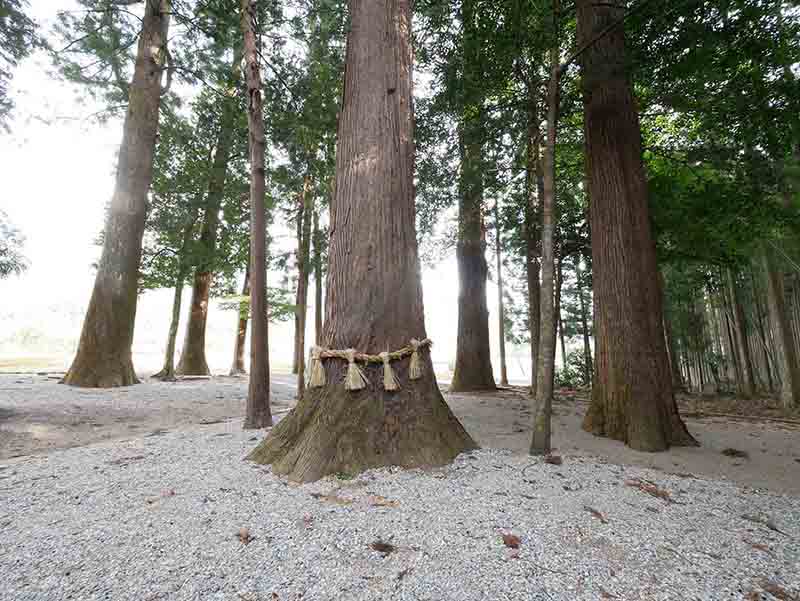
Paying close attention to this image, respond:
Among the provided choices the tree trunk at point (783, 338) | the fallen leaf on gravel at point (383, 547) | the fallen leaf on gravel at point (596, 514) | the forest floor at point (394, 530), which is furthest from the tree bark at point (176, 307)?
the tree trunk at point (783, 338)

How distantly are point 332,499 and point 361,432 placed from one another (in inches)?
19.9

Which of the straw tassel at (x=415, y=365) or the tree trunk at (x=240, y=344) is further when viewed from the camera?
the tree trunk at (x=240, y=344)

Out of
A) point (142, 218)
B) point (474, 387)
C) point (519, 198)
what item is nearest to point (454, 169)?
point (519, 198)

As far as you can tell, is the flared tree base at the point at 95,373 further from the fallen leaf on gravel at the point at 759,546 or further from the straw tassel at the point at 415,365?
the fallen leaf on gravel at the point at 759,546

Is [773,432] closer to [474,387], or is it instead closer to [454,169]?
[474,387]

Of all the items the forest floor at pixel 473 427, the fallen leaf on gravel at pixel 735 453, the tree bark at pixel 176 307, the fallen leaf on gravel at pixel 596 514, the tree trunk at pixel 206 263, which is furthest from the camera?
the tree trunk at pixel 206 263

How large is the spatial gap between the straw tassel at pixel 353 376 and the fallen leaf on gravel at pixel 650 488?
1.79m

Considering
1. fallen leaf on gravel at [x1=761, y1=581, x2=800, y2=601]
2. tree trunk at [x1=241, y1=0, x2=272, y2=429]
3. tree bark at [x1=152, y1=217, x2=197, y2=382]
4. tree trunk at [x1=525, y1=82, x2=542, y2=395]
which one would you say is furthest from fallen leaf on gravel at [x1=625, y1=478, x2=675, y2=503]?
tree bark at [x1=152, y1=217, x2=197, y2=382]

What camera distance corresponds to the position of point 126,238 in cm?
736

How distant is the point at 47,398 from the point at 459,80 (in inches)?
287

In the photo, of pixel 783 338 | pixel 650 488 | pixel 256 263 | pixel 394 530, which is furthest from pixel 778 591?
pixel 783 338

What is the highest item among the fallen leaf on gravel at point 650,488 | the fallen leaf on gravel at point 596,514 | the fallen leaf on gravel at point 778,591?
the fallen leaf on gravel at point 596,514

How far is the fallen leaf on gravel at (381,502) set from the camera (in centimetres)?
179

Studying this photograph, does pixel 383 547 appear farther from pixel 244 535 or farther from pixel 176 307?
pixel 176 307
